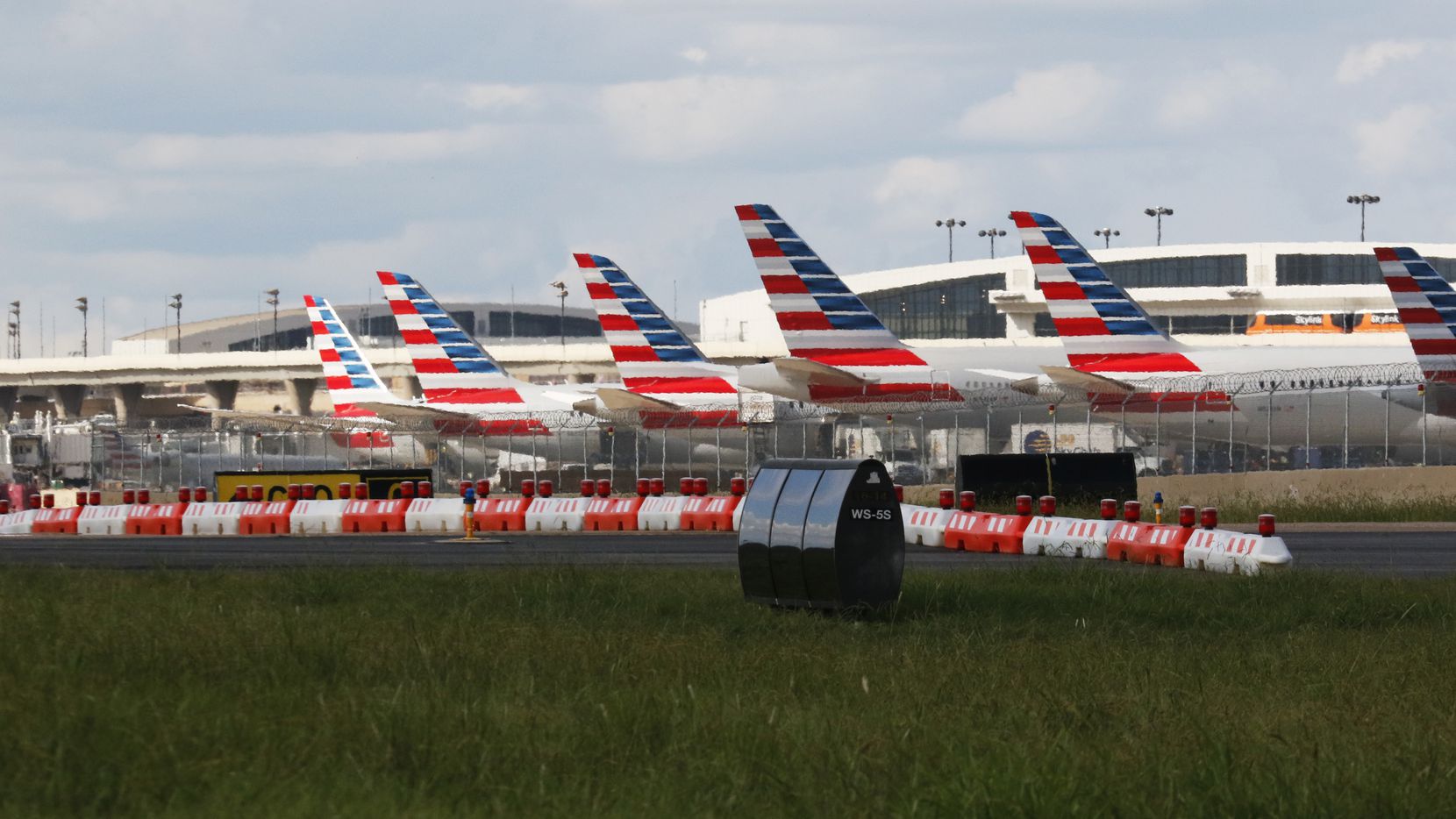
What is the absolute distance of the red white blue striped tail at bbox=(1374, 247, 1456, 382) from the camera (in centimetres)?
5081

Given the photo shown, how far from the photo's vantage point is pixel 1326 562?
2636 centimetres

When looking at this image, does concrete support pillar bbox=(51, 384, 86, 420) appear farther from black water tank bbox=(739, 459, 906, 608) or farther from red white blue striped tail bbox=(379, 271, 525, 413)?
black water tank bbox=(739, 459, 906, 608)

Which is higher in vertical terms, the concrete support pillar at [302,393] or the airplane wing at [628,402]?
the concrete support pillar at [302,393]

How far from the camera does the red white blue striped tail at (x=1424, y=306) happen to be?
5081 cm

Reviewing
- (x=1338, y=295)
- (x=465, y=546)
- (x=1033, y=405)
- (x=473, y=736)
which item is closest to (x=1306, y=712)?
(x=473, y=736)

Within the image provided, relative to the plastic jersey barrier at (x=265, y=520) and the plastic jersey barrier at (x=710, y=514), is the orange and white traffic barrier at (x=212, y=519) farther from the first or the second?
the plastic jersey barrier at (x=710, y=514)

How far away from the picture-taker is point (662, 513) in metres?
37.8

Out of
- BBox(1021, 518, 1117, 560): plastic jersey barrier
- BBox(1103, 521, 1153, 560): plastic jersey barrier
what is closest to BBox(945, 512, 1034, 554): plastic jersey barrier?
BBox(1021, 518, 1117, 560): plastic jersey barrier

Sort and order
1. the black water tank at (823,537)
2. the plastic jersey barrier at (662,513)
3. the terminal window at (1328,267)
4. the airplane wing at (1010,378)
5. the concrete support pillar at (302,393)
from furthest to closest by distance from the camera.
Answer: the concrete support pillar at (302,393), the terminal window at (1328,267), the airplane wing at (1010,378), the plastic jersey barrier at (662,513), the black water tank at (823,537)

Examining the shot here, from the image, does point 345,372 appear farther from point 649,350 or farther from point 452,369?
point 649,350

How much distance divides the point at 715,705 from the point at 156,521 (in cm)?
3166

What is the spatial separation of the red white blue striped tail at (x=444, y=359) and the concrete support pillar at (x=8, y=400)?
342 ft

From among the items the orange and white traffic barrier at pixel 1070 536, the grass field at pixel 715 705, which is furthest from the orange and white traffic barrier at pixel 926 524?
the grass field at pixel 715 705

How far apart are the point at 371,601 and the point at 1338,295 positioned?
4356 inches
